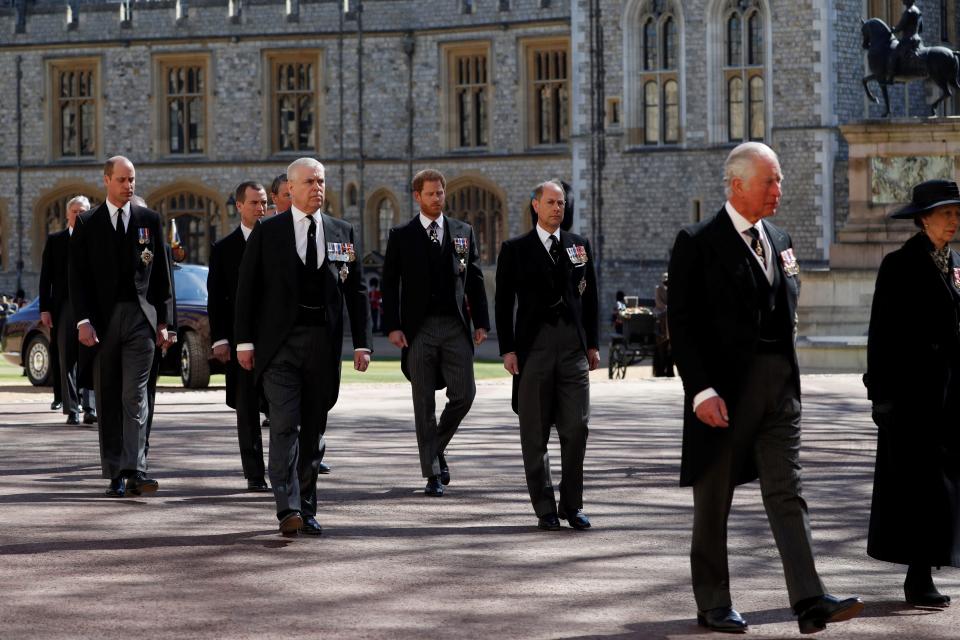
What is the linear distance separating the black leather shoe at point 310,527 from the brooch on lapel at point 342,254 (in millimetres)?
1157

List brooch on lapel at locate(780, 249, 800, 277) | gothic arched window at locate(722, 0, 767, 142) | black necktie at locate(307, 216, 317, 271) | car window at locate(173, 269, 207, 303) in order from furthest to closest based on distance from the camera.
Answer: gothic arched window at locate(722, 0, 767, 142) < car window at locate(173, 269, 207, 303) < black necktie at locate(307, 216, 317, 271) < brooch on lapel at locate(780, 249, 800, 277)

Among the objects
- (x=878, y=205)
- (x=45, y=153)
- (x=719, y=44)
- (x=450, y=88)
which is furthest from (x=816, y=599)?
(x=45, y=153)

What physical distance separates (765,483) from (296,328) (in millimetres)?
3048

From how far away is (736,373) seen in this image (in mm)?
6422

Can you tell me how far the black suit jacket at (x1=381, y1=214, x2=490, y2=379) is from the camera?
10594mm

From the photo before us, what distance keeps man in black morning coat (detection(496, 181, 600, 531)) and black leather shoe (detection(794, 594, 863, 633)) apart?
9.44ft

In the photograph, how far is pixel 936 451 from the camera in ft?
23.2

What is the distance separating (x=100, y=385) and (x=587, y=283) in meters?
2.83

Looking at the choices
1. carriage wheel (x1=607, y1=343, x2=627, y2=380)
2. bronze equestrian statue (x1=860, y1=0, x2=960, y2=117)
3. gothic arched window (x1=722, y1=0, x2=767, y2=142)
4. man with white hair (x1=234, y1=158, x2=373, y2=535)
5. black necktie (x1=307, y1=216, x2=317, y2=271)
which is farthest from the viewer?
gothic arched window (x1=722, y1=0, x2=767, y2=142)

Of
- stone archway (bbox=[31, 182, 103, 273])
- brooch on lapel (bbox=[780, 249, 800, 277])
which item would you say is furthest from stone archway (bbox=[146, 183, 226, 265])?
brooch on lapel (bbox=[780, 249, 800, 277])

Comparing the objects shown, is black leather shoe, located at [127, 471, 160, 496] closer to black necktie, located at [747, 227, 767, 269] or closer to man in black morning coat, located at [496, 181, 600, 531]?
man in black morning coat, located at [496, 181, 600, 531]

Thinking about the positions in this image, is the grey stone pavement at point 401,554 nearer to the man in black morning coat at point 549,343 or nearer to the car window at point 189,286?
the man in black morning coat at point 549,343

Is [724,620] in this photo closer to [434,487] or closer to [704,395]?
[704,395]

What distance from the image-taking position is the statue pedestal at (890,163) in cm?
2328
